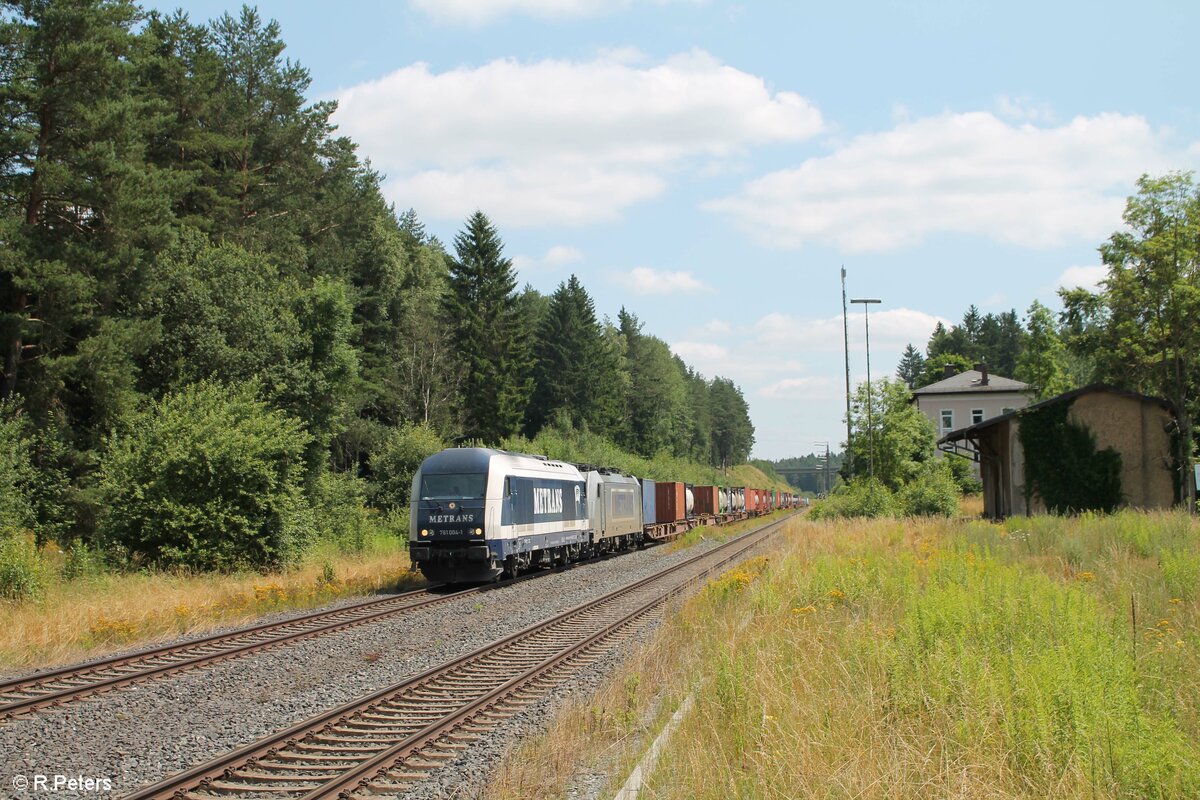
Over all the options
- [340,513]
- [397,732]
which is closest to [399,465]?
[340,513]

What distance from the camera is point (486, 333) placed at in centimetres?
6291

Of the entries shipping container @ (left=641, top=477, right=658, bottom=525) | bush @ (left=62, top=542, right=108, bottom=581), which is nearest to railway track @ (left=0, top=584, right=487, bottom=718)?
bush @ (left=62, top=542, right=108, bottom=581)

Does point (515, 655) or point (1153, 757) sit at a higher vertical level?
point (1153, 757)

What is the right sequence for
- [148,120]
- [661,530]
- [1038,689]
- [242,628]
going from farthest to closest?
[661,530]
[148,120]
[242,628]
[1038,689]

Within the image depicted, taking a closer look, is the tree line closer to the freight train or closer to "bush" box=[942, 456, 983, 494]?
the freight train

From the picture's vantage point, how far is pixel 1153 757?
16.9 ft

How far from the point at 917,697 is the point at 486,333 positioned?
57.4 m

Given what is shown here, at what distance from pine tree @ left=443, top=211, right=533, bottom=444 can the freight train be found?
2932cm

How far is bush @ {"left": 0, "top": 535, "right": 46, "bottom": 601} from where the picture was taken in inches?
636

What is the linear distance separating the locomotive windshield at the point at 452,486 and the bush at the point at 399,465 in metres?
17.5

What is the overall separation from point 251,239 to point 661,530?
21.8m

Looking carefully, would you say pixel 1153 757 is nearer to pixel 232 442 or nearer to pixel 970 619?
pixel 970 619

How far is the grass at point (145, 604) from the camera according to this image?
13.2m

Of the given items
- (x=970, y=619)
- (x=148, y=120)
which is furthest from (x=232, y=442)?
(x=970, y=619)
